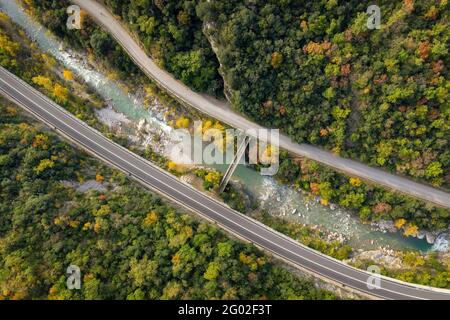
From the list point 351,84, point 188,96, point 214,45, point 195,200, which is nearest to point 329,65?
point 351,84

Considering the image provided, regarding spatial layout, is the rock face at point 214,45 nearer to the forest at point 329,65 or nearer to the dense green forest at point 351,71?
the forest at point 329,65

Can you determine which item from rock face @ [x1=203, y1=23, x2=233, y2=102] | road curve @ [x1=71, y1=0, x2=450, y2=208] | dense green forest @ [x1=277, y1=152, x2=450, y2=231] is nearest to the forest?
rock face @ [x1=203, y1=23, x2=233, y2=102]

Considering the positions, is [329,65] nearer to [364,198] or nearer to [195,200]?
[364,198]

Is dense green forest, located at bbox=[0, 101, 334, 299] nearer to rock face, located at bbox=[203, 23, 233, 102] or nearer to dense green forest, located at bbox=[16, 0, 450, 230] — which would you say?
dense green forest, located at bbox=[16, 0, 450, 230]

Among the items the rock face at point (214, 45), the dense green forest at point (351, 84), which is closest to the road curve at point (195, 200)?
the dense green forest at point (351, 84)

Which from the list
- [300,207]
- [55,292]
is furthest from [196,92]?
[55,292]

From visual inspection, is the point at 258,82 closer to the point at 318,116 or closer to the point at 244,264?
the point at 318,116

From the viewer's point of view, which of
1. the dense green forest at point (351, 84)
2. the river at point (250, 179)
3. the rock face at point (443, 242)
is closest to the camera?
the dense green forest at point (351, 84)
